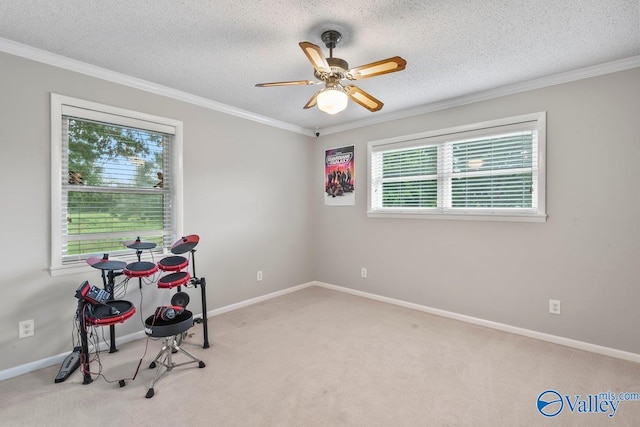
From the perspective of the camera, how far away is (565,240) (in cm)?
282

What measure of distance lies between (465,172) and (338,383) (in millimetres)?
2537

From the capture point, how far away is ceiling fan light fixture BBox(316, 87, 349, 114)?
6.84 ft

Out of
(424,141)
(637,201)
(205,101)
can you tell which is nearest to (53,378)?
(205,101)

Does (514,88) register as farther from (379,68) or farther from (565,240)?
(379,68)

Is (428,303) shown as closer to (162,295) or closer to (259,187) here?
(259,187)

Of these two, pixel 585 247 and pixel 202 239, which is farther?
pixel 202 239

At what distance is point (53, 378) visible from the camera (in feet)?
7.52

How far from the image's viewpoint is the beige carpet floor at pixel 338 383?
73.8 inches

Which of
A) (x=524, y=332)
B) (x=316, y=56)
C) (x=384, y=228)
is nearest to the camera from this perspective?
(x=316, y=56)

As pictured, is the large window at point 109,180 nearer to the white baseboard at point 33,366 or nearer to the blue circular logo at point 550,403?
the white baseboard at point 33,366

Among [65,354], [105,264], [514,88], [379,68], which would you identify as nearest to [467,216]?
[514,88]

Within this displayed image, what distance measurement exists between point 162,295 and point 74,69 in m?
2.18

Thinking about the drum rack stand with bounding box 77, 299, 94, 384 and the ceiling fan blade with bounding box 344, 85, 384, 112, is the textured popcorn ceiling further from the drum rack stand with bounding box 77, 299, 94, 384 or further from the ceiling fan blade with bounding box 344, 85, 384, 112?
the drum rack stand with bounding box 77, 299, 94, 384

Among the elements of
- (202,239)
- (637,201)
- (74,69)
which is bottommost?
(202,239)
